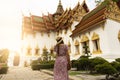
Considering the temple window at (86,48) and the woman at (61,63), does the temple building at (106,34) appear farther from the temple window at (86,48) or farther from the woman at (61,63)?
the woman at (61,63)

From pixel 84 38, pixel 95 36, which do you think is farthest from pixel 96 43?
pixel 84 38

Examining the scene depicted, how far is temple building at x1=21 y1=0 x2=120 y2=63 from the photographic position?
13834 millimetres

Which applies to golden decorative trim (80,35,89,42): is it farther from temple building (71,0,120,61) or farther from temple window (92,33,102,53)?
temple window (92,33,102,53)

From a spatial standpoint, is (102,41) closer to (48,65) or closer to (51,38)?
(48,65)

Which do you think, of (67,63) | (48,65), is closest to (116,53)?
(48,65)

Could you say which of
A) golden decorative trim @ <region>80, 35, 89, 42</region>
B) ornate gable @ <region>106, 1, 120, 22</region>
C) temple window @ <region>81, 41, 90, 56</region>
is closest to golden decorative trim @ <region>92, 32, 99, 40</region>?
golden decorative trim @ <region>80, 35, 89, 42</region>

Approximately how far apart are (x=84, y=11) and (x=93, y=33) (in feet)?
27.4

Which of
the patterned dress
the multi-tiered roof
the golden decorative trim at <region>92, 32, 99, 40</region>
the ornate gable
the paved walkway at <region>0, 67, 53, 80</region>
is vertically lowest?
the paved walkway at <region>0, 67, 53, 80</region>

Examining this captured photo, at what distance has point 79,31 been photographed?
58.2 feet

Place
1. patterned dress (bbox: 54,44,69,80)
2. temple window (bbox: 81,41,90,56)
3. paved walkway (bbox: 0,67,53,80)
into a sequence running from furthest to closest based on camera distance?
temple window (bbox: 81,41,90,56) < paved walkway (bbox: 0,67,53,80) < patterned dress (bbox: 54,44,69,80)

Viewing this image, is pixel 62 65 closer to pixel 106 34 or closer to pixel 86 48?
pixel 86 48

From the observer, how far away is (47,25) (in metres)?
30.1

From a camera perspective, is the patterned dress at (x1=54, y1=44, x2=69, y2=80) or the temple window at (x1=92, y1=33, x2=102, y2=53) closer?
the patterned dress at (x1=54, y1=44, x2=69, y2=80)

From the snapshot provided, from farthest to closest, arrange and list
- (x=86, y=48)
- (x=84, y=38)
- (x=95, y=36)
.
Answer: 1. (x=84, y=38)
2. (x=95, y=36)
3. (x=86, y=48)
